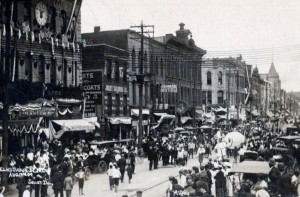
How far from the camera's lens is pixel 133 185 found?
22328 millimetres

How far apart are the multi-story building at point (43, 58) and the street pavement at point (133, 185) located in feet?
14.3

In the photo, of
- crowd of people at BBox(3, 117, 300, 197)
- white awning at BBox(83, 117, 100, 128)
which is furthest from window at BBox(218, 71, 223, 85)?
crowd of people at BBox(3, 117, 300, 197)

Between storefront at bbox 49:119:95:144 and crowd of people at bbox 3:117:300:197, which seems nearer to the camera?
crowd of people at bbox 3:117:300:197

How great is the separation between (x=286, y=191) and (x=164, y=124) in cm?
3735

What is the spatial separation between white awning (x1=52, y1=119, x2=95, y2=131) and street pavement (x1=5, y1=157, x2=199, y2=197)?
7308mm

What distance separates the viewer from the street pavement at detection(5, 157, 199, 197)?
65.7 feet

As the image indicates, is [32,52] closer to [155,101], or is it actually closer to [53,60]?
[53,60]

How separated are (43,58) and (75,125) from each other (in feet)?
17.9

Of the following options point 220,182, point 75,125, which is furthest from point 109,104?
point 220,182

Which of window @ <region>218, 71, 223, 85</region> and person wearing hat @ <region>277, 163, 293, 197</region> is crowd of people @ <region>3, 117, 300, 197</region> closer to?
person wearing hat @ <region>277, 163, 293, 197</region>

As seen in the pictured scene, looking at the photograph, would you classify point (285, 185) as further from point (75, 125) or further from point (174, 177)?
point (75, 125)

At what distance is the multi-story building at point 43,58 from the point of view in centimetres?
2609

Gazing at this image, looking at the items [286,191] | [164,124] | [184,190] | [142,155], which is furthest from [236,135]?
[164,124]

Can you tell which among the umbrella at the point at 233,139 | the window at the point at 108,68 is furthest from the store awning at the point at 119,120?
the umbrella at the point at 233,139
